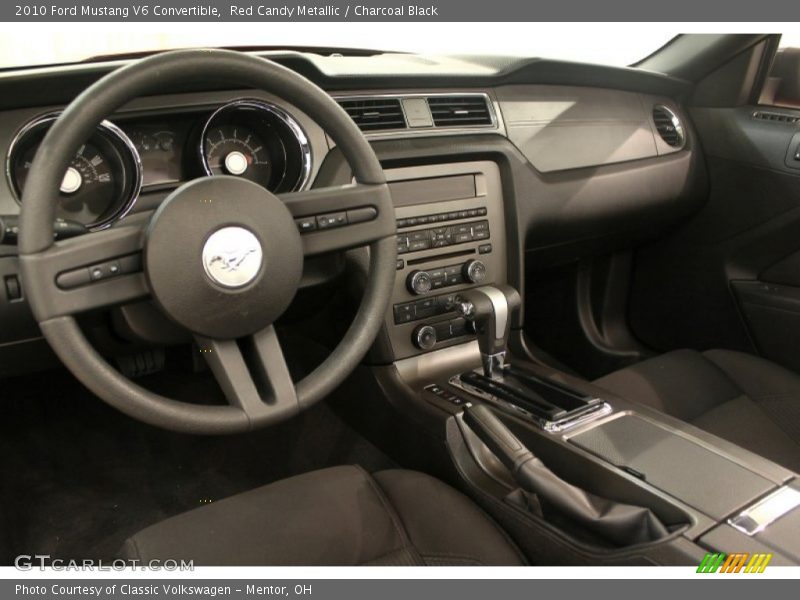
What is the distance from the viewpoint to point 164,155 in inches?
50.0

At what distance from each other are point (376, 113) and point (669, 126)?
39.6 inches

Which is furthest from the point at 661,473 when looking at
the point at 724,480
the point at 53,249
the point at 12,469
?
the point at 12,469

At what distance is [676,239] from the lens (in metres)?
2.21

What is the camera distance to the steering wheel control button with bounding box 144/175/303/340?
3.00ft

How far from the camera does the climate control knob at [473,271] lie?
1.56 m

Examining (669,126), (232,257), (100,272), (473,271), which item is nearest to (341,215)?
(232,257)

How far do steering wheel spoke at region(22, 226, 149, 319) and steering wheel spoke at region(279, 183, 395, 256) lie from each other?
0.77 ft

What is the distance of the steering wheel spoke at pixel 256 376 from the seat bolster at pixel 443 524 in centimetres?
31

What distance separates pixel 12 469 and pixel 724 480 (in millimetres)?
1602

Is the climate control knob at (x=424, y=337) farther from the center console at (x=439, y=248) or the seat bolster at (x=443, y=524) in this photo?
the seat bolster at (x=443, y=524)

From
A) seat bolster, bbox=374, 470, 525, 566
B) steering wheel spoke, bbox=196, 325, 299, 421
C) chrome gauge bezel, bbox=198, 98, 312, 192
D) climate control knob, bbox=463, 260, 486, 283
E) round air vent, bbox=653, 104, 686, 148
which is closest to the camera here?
steering wheel spoke, bbox=196, 325, 299, 421

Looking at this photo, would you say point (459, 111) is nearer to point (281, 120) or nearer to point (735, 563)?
point (281, 120)

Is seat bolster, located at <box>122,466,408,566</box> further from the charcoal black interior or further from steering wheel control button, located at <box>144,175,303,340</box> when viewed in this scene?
steering wheel control button, located at <box>144,175,303,340</box>

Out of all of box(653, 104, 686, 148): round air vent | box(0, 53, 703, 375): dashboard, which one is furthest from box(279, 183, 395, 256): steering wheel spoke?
box(653, 104, 686, 148): round air vent
